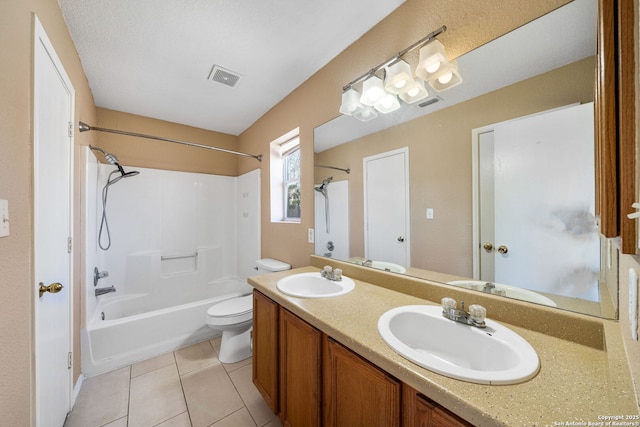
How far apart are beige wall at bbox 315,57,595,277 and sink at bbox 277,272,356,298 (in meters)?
0.45

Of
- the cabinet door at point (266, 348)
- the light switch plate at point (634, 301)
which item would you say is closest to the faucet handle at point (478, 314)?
the light switch plate at point (634, 301)

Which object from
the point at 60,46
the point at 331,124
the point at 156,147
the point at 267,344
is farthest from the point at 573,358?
the point at 156,147

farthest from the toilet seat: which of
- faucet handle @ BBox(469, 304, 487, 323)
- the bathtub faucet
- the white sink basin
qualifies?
faucet handle @ BBox(469, 304, 487, 323)

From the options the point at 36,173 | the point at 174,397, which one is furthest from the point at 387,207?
the point at 174,397

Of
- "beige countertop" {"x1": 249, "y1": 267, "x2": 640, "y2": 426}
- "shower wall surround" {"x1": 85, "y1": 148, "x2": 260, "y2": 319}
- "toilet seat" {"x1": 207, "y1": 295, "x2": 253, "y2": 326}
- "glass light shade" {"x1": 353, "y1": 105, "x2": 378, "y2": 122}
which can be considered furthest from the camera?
"shower wall surround" {"x1": 85, "y1": 148, "x2": 260, "y2": 319}

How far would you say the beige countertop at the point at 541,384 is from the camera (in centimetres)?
48

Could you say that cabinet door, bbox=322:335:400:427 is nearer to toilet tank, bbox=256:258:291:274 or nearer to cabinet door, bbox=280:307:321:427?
cabinet door, bbox=280:307:321:427

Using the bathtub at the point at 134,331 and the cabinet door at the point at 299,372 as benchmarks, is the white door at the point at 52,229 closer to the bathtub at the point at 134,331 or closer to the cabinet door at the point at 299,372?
the bathtub at the point at 134,331

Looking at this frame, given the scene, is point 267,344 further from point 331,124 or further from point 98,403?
point 331,124

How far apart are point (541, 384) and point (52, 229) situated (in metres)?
2.08

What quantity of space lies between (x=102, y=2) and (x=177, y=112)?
1.42m

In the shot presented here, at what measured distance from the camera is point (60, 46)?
132cm

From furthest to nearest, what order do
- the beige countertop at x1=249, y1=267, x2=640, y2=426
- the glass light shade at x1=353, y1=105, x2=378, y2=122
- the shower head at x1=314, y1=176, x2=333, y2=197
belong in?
the shower head at x1=314, y1=176, x2=333, y2=197, the glass light shade at x1=353, y1=105, x2=378, y2=122, the beige countertop at x1=249, y1=267, x2=640, y2=426

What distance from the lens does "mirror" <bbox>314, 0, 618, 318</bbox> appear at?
2.64 feet
